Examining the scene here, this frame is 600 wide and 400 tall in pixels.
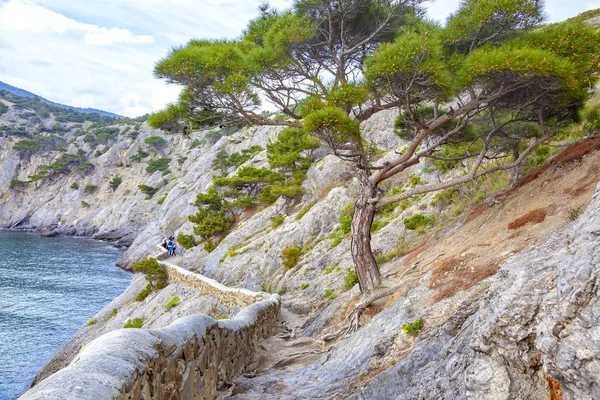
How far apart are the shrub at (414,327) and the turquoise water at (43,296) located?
24736 millimetres

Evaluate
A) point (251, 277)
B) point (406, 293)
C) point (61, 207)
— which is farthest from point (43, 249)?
point (406, 293)

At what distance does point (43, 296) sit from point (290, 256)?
98.5 feet

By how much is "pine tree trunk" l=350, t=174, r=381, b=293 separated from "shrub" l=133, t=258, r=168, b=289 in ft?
80.8

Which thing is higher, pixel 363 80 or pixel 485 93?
pixel 363 80

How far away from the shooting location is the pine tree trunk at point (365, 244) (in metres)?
12.1

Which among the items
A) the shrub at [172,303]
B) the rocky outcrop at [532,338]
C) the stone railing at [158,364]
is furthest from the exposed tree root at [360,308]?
the shrub at [172,303]

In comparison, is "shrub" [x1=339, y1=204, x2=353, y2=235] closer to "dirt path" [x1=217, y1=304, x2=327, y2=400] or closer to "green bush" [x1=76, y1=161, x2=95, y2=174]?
"dirt path" [x1=217, y1=304, x2=327, y2=400]

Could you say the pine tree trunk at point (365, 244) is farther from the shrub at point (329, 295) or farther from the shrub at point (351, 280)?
the shrub at point (329, 295)

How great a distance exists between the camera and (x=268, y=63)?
1208cm

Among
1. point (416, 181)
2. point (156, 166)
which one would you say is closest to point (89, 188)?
point (156, 166)

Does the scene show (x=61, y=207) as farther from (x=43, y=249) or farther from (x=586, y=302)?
(x=586, y=302)

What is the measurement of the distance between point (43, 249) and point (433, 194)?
2673 inches

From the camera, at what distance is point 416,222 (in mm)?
18406

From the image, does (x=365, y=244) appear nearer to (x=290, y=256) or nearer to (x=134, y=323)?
(x=290, y=256)
